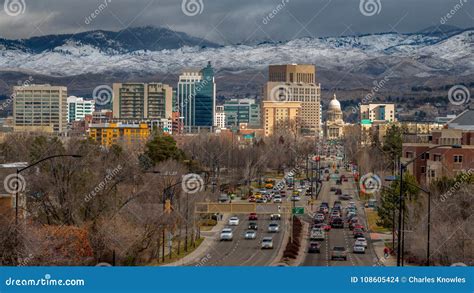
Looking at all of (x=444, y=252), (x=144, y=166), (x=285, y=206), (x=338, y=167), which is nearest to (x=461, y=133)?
(x=285, y=206)

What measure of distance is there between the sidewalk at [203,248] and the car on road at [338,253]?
462 centimetres

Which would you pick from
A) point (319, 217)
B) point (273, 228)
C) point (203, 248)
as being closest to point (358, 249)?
point (203, 248)

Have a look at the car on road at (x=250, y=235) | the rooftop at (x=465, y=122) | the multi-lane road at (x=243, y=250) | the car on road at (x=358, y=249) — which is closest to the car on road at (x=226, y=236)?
the multi-lane road at (x=243, y=250)

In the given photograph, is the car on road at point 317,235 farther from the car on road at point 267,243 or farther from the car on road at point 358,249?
the car on road at point 358,249

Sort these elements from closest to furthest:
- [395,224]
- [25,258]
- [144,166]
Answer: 1. [25,258]
2. [395,224]
3. [144,166]

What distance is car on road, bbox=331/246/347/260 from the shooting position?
39906 mm

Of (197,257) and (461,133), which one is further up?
(461,133)

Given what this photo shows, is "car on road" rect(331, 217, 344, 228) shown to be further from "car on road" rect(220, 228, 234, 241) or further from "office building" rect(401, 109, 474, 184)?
"car on road" rect(220, 228, 234, 241)

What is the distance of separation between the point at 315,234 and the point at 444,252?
13.8 m

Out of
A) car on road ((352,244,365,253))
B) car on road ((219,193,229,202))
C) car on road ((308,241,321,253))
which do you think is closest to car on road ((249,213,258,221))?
car on road ((219,193,229,202))

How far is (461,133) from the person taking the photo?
7019cm

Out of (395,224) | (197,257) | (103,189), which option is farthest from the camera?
(395,224)

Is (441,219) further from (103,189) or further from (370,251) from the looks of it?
(103,189)

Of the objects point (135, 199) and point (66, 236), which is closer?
point (66, 236)
